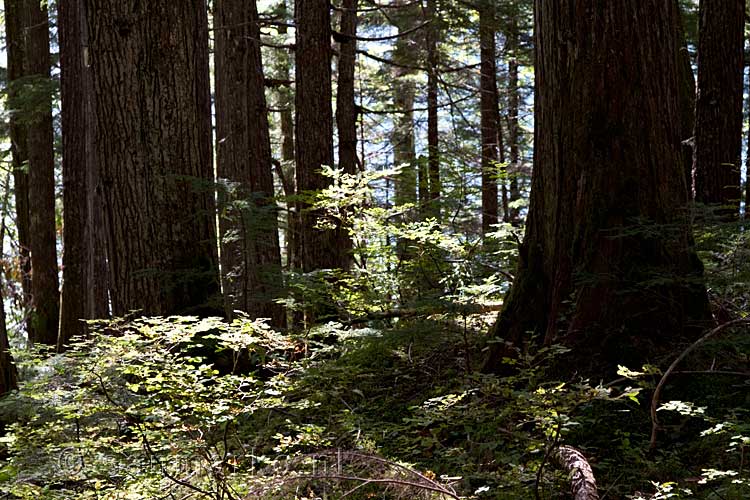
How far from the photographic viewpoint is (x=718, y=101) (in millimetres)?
8148

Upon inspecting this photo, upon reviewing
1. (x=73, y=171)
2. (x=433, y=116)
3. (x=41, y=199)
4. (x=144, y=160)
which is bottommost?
(x=144, y=160)

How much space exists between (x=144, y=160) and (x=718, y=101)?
6.41 metres

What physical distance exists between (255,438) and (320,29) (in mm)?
6103

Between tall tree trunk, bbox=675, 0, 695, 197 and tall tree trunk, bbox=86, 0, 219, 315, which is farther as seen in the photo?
tall tree trunk, bbox=675, 0, 695, 197

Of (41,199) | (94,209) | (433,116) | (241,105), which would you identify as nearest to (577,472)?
(94,209)

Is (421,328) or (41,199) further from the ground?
(41,199)

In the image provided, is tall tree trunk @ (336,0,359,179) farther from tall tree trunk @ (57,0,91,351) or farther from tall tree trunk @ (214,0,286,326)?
tall tree trunk @ (57,0,91,351)

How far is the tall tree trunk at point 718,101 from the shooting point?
806cm

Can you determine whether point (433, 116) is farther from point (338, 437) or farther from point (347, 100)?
point (338, 437)

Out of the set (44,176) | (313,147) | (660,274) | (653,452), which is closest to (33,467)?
(653,452)

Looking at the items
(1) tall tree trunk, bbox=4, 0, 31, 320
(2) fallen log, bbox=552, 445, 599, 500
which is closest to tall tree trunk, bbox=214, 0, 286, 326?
(1) tall tree trunk, bbox=4, 0, 31, 320

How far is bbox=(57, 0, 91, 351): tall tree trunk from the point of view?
376 inches

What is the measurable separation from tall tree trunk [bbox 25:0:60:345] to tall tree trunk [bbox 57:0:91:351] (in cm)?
284

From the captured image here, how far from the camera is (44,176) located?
13.5 meters
